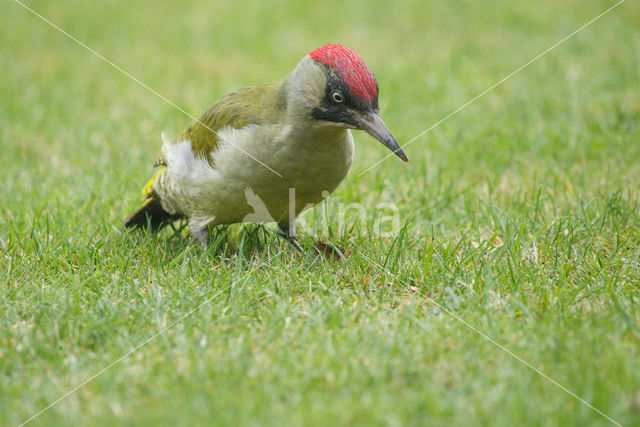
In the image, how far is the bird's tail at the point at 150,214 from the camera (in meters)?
4.13

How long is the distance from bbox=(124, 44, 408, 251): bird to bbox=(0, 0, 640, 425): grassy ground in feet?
0.85

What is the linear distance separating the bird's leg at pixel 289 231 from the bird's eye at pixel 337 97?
0.90 metres

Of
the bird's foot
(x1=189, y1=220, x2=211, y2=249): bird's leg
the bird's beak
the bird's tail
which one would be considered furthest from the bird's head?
the bird's tail

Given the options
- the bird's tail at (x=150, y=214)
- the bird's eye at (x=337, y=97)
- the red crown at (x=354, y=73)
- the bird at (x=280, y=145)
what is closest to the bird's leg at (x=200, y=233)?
the bird at (x=280, y=145)

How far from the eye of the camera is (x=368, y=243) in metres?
3.78

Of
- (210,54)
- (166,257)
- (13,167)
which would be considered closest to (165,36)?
(210,54)

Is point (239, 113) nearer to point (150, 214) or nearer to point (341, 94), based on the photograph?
point (341, 94)

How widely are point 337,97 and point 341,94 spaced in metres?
0.03

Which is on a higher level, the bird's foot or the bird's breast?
the bird's breast

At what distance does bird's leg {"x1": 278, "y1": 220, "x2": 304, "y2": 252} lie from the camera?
3.91m

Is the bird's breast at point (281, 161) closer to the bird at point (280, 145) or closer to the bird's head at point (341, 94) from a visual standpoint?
the bird at point (280, 145)

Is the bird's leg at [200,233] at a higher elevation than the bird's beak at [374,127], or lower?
lower

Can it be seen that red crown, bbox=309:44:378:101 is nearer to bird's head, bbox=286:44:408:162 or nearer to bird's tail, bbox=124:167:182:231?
bird's head, bbox=286:44:408:162

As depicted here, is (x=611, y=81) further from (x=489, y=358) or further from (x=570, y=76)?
(x=489, y=358)
